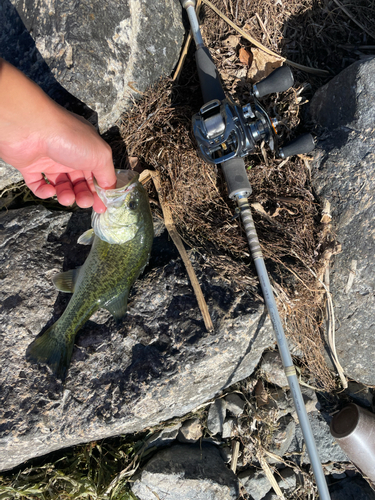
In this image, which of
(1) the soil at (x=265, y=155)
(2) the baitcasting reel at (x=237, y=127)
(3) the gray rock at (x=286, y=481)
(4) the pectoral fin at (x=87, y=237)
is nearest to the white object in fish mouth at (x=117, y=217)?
(4) the pectoral fin at (x=87, y=237)

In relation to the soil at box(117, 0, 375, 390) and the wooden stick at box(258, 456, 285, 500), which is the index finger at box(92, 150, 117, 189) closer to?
the soil at box(117, 0, 375, 390)

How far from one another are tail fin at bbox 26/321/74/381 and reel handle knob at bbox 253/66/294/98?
2935 mm

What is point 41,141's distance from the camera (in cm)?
285

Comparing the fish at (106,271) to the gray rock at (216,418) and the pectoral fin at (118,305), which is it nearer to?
the pectoral fin at (118,305)

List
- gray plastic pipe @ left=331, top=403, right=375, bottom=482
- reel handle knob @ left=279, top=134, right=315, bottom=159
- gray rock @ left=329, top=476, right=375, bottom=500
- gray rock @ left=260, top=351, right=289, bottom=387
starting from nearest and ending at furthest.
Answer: reel handle knob @ left=279, top=134, right=315, bottom=159 → gray plastic pipe @ left=331, top=403, right=375, bottom=482 → gray rock @ left=260, top=351, right=289, bottom=387 → gray rock @ left=329, top=476, right=375, bottom=500

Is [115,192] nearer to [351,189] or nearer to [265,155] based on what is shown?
[265,155]

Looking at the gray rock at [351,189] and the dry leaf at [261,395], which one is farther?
the dry leaf at [261,395]

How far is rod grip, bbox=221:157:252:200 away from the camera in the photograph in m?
3.27

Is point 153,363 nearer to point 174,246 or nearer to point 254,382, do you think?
point 174,246

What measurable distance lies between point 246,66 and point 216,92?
2.42 feet

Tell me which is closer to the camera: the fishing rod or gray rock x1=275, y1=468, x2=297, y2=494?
the fishing rod

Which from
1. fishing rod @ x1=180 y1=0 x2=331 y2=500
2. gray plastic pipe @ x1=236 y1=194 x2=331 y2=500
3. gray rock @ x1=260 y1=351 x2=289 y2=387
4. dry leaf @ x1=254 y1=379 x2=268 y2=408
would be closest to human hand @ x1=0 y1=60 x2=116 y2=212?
fishing rod @ x1=180 y1=0 x2=331 y2=500

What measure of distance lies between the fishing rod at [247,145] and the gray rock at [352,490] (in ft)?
4.27

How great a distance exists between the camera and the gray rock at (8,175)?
349cm
